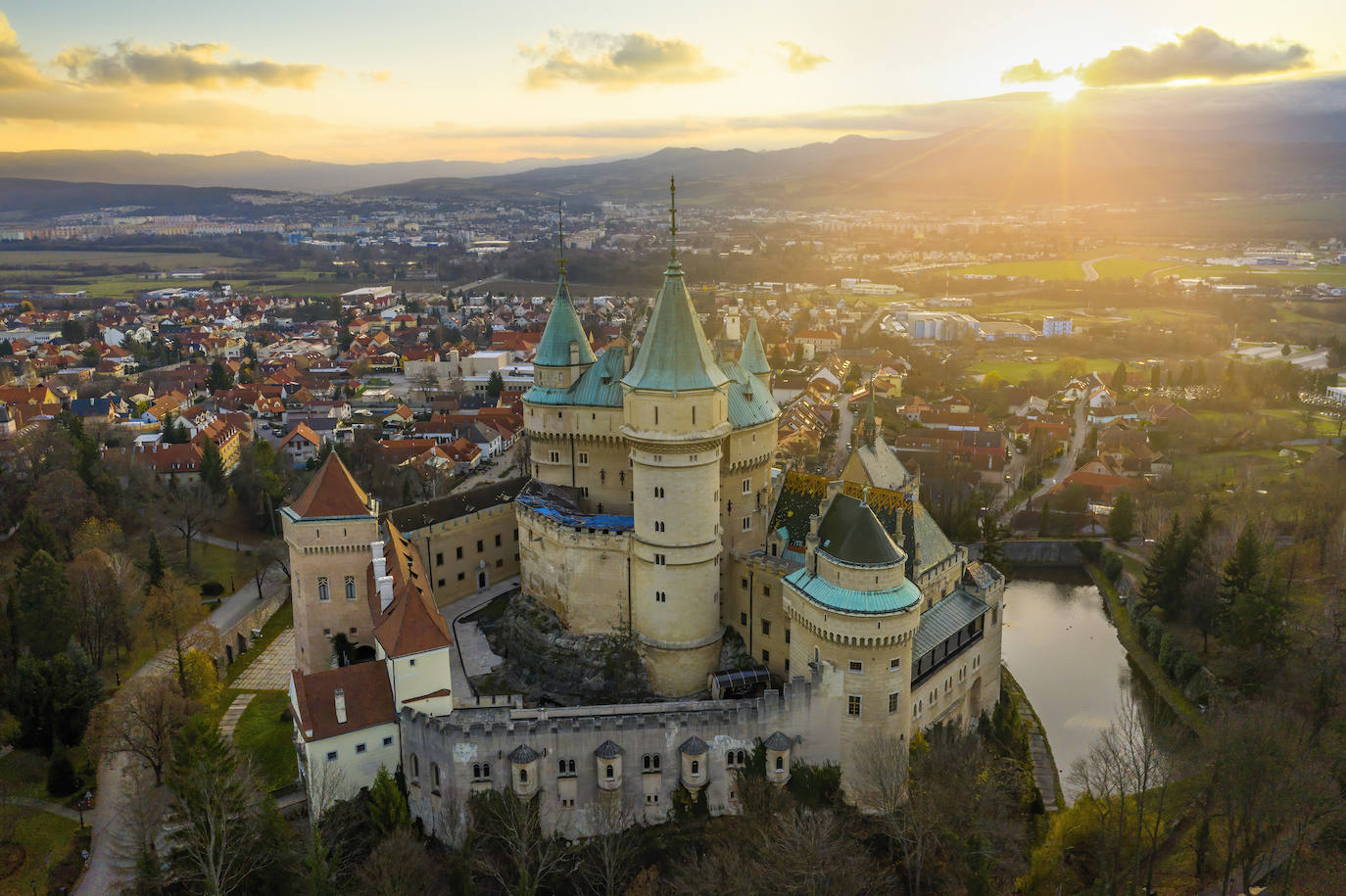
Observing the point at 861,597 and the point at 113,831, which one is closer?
the point at 861,597

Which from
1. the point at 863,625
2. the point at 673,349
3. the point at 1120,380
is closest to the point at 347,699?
the point at 673,349

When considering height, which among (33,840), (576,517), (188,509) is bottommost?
(33,840)

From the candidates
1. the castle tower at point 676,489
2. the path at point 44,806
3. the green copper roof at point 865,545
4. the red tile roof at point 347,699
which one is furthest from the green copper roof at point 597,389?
the path at point 44,806

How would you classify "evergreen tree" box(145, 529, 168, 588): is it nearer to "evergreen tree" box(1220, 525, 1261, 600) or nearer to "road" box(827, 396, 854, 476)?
"road" box(827, 396, 854, 476)

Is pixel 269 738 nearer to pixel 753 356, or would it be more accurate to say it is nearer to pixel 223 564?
pixel 223 564

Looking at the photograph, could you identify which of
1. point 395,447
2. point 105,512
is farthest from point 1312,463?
point 105,512

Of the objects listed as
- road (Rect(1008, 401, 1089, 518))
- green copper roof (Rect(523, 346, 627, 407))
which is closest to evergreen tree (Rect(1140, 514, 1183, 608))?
road (Rect(1008, 401, 1089, 518))

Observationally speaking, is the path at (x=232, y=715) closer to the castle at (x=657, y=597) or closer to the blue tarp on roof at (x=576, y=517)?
the castle at (x=657, y=597)

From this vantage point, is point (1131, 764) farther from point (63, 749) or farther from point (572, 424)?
point (63, 749)
